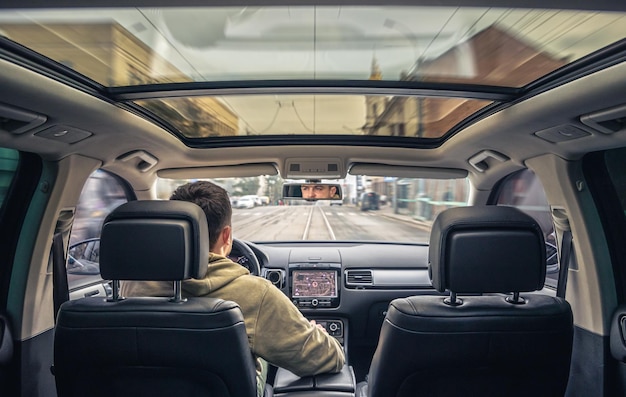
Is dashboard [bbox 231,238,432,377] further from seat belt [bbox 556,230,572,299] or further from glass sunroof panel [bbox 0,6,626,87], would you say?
glass sunroof panel [bbox 0,6,626,87]

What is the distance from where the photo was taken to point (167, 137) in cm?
378

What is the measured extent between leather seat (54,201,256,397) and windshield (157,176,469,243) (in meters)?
2.41

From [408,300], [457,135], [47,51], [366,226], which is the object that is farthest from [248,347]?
[366,226]

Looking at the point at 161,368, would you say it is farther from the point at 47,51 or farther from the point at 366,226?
the point at 366,226

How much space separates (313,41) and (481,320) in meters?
1.61

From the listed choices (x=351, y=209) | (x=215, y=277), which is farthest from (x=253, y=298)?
(x=351, y=209)

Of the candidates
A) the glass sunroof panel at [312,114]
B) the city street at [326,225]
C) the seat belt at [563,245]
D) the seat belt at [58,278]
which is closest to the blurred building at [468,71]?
the glass sunroof panel at [312,114]

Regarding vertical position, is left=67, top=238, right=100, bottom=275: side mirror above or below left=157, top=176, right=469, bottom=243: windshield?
below

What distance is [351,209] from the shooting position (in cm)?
478

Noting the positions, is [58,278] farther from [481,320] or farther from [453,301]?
[481,320]

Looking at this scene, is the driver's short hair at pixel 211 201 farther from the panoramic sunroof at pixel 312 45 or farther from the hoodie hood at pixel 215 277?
the panoramic sunroof at pixel 312 45

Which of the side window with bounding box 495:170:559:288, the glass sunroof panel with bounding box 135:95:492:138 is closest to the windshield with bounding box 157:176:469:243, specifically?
the side window with bounding box 495:170:559:288

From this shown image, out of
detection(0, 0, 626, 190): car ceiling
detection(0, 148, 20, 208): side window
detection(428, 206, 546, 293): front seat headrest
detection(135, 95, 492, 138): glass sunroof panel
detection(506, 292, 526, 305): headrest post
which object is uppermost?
detection(135, 95, 492, 138): glass sunroof panel

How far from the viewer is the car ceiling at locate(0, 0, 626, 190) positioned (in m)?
2.21
